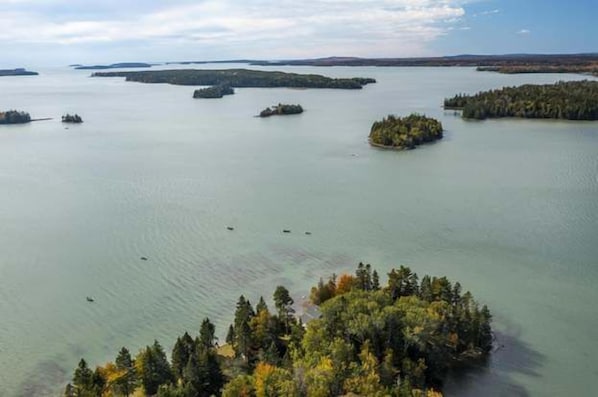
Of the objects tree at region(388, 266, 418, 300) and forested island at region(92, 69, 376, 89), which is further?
forested island at region(92, 69, 376, 89)

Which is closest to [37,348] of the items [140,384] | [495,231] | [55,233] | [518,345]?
[140,384]

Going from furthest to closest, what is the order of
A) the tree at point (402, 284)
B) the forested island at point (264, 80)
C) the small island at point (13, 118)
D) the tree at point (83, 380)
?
the forested island at point (264, 80), the small island at point (13, 118), the tree at point (402, 284), the tree at point (83, 380)

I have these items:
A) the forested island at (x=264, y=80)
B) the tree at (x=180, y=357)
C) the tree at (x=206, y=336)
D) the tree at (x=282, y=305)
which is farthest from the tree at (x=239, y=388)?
the forested island at (x=264, y=80)

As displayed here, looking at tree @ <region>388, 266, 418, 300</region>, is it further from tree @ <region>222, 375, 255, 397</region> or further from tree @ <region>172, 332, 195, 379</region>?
tree @ <region>172, 332, 195, 379</region>

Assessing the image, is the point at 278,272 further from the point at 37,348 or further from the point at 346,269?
Result: the point at 37,348

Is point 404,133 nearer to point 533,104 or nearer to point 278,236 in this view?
point 278,236

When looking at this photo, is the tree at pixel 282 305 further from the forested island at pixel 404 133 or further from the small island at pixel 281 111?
the small island at pixel 281 111

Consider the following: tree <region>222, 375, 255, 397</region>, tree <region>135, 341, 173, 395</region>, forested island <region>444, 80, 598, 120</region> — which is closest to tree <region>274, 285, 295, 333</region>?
tree <region>222, 375, 255, 397</region>
